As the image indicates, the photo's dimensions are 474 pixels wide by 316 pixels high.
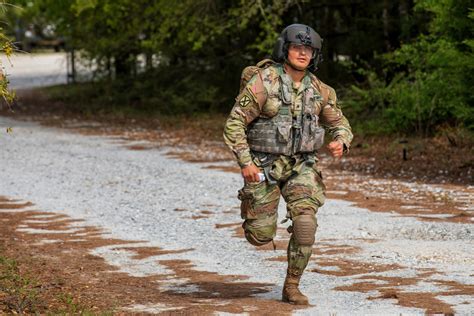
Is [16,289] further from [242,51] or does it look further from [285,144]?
[242,51]

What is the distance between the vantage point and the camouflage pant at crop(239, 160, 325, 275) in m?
7.76

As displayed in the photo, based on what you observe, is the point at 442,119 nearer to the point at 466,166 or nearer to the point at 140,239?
the point at 466,166

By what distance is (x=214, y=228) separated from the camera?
1201cm

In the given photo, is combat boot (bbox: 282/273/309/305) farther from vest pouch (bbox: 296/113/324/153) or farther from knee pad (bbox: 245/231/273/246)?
vest pouch (bbox: 296/113/324/153)

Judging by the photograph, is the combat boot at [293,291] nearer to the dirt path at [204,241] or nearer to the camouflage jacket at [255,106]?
the dirt path at [204,241]

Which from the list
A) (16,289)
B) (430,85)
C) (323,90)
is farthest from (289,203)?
(430,85)

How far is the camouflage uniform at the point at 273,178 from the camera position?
25.4ft

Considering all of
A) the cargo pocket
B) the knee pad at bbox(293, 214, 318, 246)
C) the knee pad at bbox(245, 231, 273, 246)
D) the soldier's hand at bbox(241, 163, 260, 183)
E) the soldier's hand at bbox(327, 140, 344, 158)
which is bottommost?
the knee pad at bbox(245, 231, 273, 246)

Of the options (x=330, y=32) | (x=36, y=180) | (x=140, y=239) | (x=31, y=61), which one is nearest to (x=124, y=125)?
(x=330, y=32)

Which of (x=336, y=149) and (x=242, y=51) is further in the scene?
(x=242, y=51)

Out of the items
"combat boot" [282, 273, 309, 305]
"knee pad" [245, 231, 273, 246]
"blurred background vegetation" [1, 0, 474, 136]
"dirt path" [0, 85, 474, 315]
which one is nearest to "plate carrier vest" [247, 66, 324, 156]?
"knee pad" [245, 231, 273, 246]

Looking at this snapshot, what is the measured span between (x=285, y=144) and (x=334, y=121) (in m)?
0.47

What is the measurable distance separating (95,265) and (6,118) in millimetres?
20048

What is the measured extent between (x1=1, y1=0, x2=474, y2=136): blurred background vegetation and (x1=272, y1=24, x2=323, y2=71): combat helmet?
29.7ft
